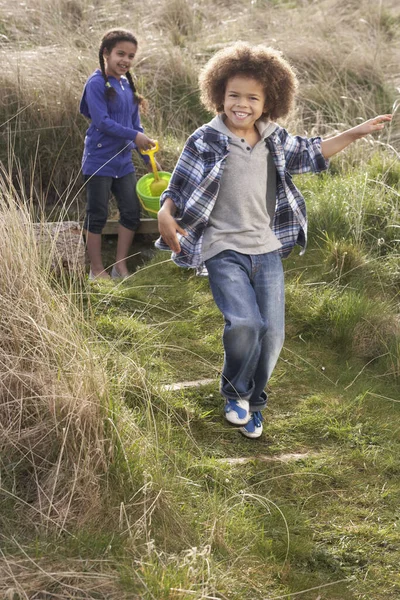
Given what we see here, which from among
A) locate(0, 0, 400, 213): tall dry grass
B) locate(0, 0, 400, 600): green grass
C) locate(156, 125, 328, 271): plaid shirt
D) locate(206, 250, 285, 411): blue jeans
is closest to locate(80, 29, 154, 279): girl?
locate(0, 0, 400, 213): tall dry grass

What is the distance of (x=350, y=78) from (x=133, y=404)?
6.56 meters

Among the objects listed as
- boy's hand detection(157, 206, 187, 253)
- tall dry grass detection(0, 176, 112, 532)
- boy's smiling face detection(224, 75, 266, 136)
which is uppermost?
boy's smiling face detection(224, 75, 266, 136)

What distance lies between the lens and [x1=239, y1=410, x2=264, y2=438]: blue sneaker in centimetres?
382

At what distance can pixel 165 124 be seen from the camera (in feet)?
26.9

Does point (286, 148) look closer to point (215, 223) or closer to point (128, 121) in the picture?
point (215, 223)

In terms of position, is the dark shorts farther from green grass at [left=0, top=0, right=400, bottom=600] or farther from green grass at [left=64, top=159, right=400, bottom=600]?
green grass at [left=64, top=159, right=400, bottom=600]

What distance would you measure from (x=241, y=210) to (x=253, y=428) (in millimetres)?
990

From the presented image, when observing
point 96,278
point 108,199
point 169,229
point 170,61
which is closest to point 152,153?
point 108,199

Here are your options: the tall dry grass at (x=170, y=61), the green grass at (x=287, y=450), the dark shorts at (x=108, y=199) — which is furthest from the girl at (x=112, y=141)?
the green grass at (x=287, y=450)

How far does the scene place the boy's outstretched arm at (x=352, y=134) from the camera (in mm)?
3824

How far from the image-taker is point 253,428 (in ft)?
12.6

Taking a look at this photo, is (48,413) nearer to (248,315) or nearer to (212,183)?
(248,315)

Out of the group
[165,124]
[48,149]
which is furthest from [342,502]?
[165,124]

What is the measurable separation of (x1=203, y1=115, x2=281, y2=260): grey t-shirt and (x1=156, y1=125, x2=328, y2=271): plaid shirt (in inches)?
1.9
